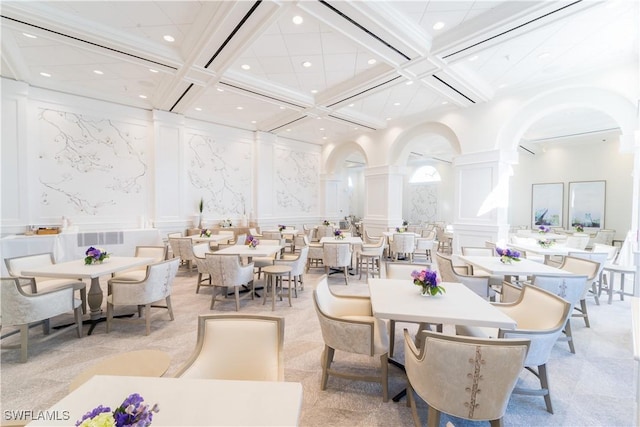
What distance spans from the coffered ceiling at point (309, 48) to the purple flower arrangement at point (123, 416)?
4101 mm

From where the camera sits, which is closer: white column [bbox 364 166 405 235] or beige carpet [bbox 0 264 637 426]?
beige carpet [bbox 0 264 637 426]

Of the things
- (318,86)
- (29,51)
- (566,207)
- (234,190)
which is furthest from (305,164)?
(566,207)

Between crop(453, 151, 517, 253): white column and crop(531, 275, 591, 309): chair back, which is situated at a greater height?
crop(453, 151, 517, 253): white column

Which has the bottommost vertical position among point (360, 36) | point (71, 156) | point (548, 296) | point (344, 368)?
point (344, 368)

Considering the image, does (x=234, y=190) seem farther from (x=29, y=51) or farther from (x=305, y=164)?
(x=29, y=51)

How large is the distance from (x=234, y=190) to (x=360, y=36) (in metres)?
6.37

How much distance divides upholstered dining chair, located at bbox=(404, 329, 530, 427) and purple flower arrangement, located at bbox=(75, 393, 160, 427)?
4.06 feet

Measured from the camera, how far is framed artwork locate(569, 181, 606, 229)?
8555 millimetres

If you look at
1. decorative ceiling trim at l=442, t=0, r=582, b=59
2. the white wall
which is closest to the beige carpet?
decorative ceiling trim at l=442, t=0, r=582, b=59

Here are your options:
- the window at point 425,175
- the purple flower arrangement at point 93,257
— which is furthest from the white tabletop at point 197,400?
the window at point 425,175

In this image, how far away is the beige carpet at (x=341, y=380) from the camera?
6.41ft

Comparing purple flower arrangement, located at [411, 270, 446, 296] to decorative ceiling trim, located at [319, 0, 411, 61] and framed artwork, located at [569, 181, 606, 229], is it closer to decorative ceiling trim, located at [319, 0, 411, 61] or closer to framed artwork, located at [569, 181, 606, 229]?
decorative ceiling trim, located at [319, 0, 411, 61]

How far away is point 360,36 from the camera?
3.86 metres

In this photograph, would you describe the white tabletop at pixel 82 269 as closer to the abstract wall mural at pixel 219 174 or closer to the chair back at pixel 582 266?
the abstract wall mural at pixel 219 174
